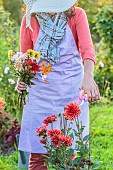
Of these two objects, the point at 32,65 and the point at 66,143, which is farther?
the point at 32,65

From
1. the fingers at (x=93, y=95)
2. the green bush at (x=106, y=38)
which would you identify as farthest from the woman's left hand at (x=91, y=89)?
the green bush at (x=106, y=38)

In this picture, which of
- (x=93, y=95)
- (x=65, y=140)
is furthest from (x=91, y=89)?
(x=65, y=140)

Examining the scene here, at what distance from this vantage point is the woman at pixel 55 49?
125 inches

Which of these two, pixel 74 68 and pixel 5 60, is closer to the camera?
pixel 74 68

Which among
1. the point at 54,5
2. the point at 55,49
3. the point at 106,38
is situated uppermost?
the point at 106,38

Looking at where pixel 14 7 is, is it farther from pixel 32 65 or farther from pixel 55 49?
pixel 32 65

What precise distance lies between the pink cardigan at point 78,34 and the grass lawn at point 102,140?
0.81 meters

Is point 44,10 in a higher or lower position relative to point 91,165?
higher

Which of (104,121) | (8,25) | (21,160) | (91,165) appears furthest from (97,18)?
(91,165)

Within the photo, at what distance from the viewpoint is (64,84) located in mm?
3270

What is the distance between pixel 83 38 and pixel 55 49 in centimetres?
19

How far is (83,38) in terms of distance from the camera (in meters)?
3.14

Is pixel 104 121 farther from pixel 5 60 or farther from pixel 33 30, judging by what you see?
pixel 33 30

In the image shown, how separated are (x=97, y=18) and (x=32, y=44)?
446 centimetres
